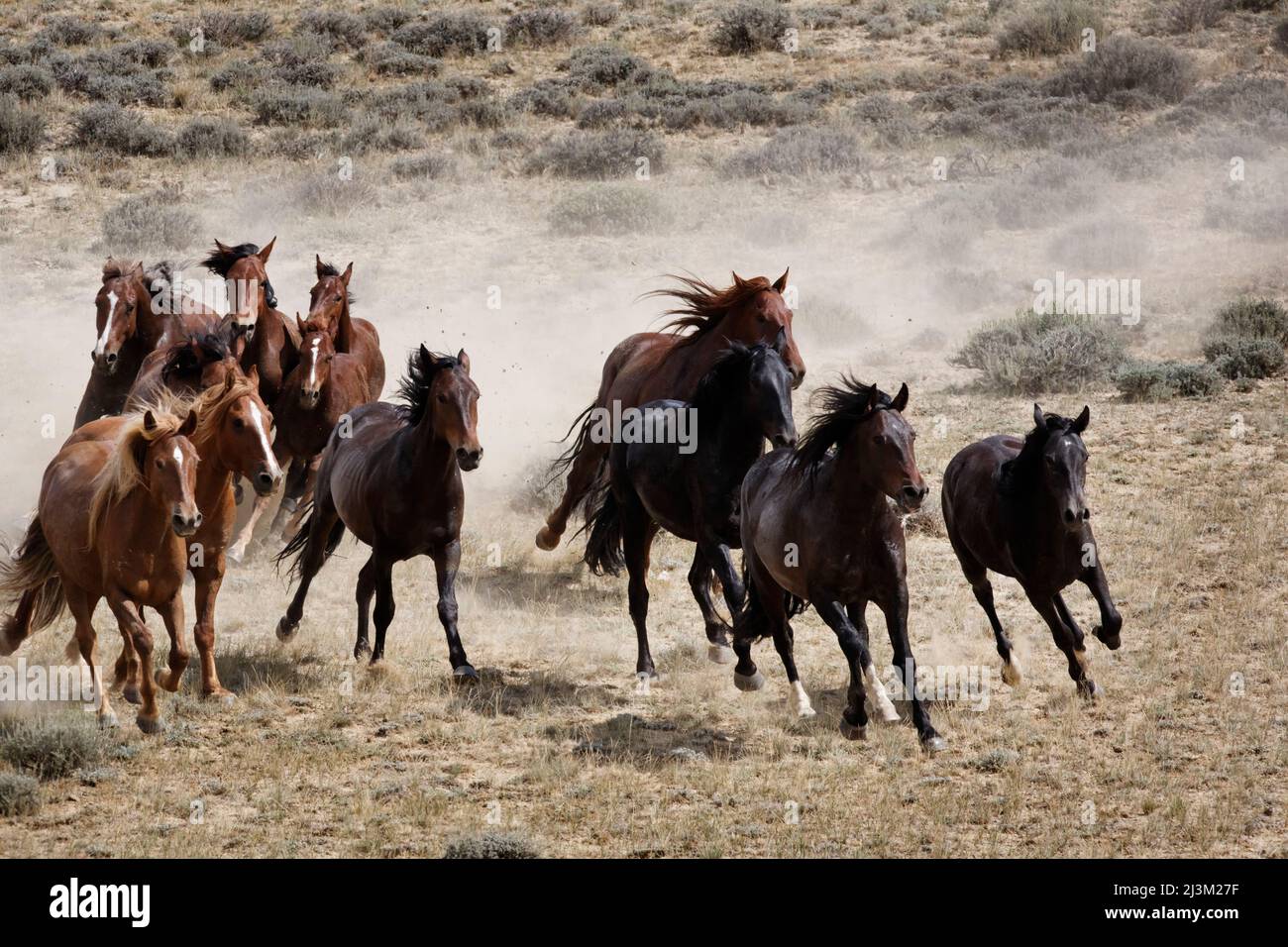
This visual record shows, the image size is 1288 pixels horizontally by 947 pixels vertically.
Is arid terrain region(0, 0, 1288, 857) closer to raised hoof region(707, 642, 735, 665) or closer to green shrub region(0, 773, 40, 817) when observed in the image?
green shrub region(0, 773, 40, 817)

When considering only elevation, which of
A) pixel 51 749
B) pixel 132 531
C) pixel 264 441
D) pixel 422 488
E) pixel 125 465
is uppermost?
pixel 264 441

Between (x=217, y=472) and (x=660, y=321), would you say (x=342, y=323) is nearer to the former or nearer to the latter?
(x=217, y=472)


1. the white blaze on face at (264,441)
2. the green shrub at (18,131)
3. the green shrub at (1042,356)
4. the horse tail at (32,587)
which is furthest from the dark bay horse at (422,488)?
the green shrub at (18,131)

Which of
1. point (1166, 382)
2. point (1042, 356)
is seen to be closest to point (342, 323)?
point (1042, 356)

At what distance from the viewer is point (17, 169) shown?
24484 millimetres

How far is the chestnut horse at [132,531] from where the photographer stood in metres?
8.18

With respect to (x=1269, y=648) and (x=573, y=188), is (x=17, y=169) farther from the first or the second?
(x=1269, y=648)

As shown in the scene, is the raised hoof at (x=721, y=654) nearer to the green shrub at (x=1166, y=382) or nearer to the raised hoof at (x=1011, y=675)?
the raised hoof at (x=1011, y=675)

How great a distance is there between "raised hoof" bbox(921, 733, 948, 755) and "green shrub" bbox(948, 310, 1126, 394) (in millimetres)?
8915

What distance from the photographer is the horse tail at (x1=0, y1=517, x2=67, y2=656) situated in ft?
30.4

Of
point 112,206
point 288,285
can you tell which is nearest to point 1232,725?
point 288,285

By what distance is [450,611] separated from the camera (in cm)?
970

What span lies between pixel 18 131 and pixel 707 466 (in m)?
19.6
